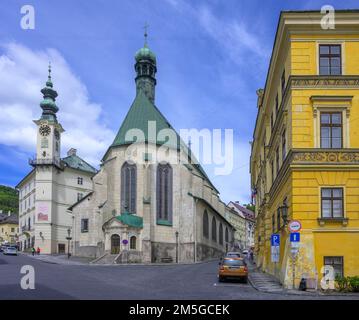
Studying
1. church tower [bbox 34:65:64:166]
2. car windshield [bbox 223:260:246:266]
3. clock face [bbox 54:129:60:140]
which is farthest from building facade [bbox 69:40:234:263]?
car windshield [bbox 223:260:246:266]

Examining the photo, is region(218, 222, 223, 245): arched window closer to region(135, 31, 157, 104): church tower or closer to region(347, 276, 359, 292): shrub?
region(135, 31, 157, 104): church tower

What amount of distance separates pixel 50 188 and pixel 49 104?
46.2 feet

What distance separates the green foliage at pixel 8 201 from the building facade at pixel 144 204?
78.6m

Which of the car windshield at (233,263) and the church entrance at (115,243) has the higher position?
the car windshield at (233,263)

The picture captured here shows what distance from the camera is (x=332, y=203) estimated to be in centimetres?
2067

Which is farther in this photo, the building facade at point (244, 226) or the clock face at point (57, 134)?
the building facade at point (244, 226)

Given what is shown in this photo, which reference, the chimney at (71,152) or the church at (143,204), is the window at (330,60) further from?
the chimney at (71,152)

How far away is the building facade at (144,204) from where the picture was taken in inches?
2134

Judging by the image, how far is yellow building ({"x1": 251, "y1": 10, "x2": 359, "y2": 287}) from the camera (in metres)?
20.2

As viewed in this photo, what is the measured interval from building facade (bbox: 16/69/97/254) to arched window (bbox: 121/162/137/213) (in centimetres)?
2262

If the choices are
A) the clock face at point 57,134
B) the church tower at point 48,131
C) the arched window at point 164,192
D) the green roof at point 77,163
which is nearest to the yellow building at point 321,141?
the arched window at point 164,192

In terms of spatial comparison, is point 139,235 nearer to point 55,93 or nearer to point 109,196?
point 109,196

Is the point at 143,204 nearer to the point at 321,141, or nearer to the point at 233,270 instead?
the point at 233,270
